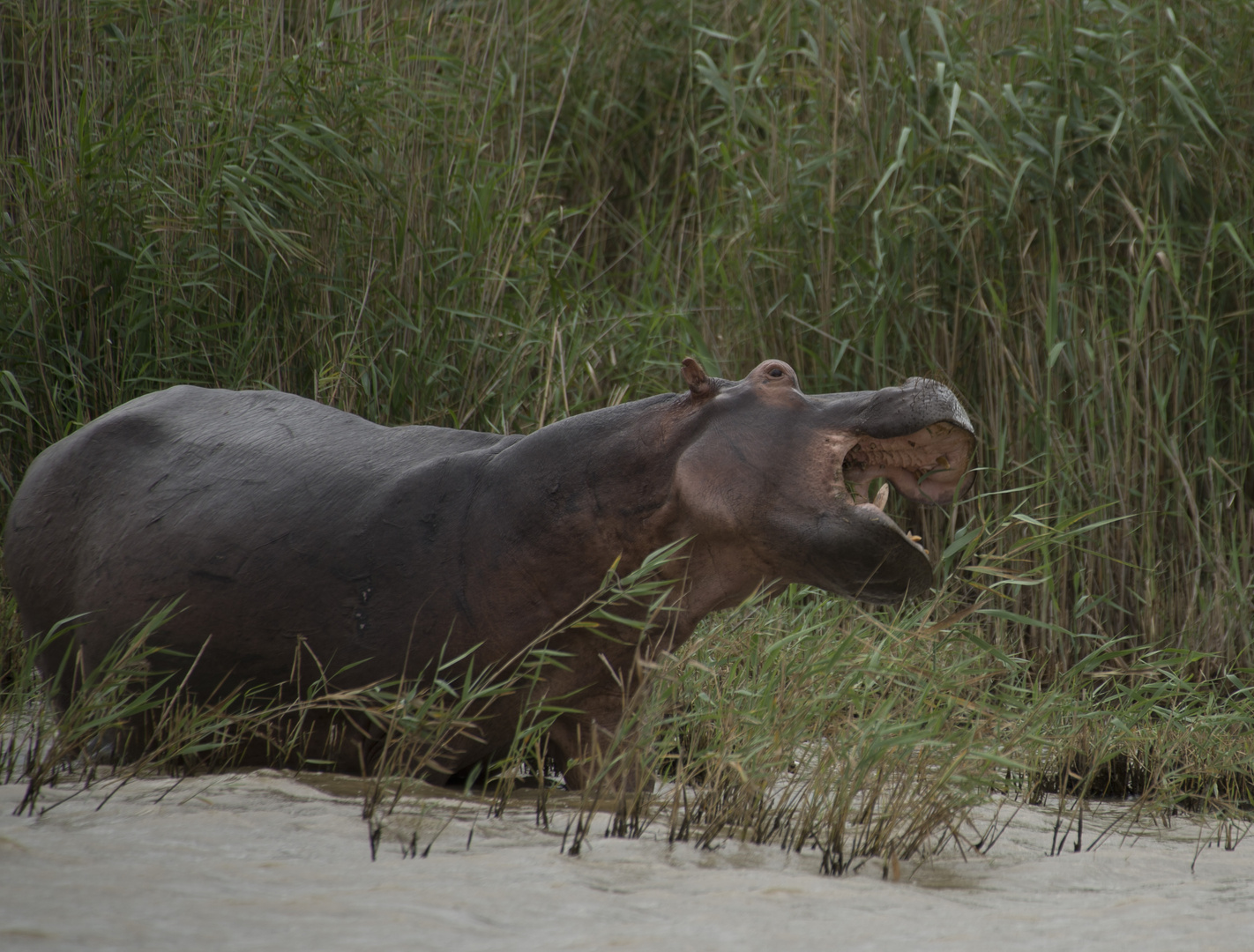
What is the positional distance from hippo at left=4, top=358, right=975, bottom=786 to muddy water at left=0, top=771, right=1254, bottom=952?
283mm

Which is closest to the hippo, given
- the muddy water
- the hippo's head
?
the hippo's head

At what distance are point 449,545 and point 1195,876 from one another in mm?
1374

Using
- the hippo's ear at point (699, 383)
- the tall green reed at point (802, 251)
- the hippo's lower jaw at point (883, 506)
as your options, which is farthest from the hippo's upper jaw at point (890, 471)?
the tall green reed at point (802, 251)

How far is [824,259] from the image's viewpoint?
13.9 ft

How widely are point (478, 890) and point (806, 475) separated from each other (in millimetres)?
918

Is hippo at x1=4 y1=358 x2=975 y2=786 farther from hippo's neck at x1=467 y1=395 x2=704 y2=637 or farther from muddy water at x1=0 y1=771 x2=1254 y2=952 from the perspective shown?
muddy water at x1=0 y1=771 x2=1254 y2=952

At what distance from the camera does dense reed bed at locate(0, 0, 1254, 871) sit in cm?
383

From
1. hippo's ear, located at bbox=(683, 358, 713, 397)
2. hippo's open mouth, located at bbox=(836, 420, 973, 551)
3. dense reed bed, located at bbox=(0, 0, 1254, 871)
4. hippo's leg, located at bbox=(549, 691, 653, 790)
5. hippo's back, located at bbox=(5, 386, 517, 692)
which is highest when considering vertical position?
dense reed bed, located at bbox=(0, 0, 1254, 871)

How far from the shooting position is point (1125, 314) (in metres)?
4.00

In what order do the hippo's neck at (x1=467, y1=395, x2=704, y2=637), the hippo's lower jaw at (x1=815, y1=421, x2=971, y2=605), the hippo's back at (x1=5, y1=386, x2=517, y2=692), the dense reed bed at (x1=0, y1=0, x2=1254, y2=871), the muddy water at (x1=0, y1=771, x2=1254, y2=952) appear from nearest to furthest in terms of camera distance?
the muddy water at (x1=0, y1=771, x2=1254, y2=952)
the hippo's lower jaw at (x1=815, y1=421, x2=971, y2=605)
the hippo's neck at (x1=467, y1=395, x2=704, y2=637)
the hippo's back at (x1=5, y1=386, x2=517, y2=692)
the dense reed bed at (x1=0, y1=0, x2=1254, y2=871)

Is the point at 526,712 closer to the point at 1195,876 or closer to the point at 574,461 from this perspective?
the point at 574,461

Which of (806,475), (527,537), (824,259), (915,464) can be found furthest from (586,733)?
(824,259)

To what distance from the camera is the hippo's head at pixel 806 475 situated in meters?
2.18

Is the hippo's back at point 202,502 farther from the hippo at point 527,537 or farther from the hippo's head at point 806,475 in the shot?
the hippo's head at point 806,475
